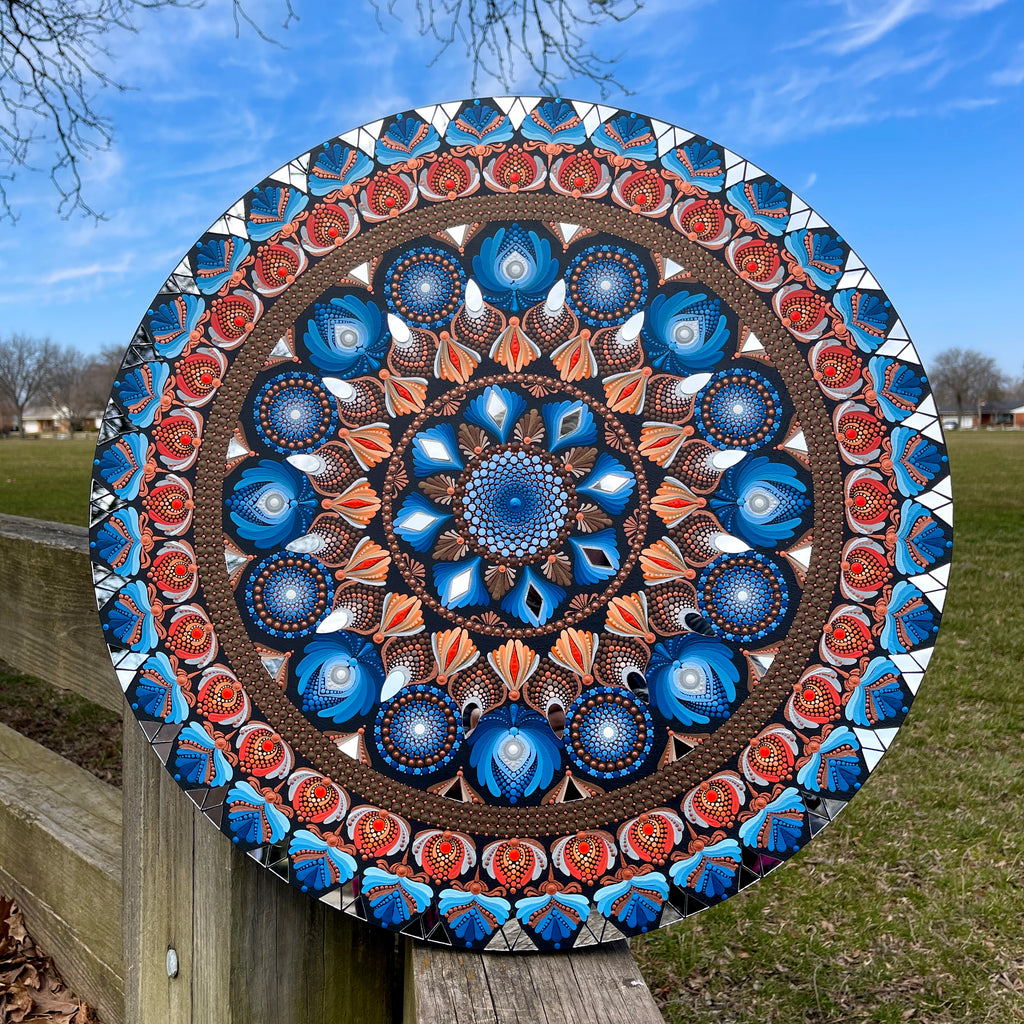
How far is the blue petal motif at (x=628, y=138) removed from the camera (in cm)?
116

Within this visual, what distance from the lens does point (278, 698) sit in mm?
1159

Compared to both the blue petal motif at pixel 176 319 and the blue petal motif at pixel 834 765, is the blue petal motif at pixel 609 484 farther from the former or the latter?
the blue petal motif at pixel 176 319

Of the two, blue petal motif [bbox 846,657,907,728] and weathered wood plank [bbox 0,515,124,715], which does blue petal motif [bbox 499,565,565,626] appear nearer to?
blue petal motif [bbox 846,657,907,728]

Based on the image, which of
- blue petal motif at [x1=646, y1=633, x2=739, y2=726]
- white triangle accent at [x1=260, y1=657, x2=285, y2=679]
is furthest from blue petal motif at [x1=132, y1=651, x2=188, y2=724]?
blue petal motif at [x1=646, y1=633, x2=739, y2=726]

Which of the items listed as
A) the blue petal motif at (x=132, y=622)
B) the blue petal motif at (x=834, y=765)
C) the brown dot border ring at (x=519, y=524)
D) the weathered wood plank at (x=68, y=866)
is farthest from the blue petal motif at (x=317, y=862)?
the weathered wood plank at (x=68, y=866)

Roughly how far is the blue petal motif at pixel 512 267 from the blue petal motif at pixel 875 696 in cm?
71

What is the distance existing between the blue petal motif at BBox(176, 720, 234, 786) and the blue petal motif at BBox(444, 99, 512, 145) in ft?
3.00

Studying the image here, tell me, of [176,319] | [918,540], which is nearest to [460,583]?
[176,319]

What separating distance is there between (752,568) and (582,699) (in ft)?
1.01

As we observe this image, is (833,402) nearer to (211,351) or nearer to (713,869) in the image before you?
(713,869)

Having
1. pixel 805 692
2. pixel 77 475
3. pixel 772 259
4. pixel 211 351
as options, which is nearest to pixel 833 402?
pixel 772 259

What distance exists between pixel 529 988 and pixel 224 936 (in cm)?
53

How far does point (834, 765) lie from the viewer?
116 centimetres

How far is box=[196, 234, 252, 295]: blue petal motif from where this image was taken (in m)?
1.16
